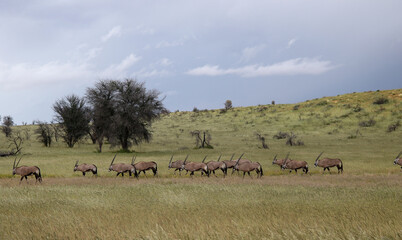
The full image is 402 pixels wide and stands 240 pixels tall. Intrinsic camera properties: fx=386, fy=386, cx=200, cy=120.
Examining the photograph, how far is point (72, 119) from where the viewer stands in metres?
58.3

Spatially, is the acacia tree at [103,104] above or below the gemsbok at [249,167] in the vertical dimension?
above

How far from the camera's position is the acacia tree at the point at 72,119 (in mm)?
57969

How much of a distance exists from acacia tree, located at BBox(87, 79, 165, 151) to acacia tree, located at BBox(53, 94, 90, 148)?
35.3 ft

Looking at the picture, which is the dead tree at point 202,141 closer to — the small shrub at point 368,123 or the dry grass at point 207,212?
the small shrub at point 368,123

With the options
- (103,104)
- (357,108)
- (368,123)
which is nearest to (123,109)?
(103,104)

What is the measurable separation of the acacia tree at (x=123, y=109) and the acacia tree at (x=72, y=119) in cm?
1077

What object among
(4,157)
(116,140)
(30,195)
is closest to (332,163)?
(30,195)

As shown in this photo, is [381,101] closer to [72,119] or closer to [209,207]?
[72,119]

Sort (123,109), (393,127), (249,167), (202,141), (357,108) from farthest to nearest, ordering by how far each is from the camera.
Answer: (357,108) → (393,127) → (202,141) → (123,109) → (249,167)

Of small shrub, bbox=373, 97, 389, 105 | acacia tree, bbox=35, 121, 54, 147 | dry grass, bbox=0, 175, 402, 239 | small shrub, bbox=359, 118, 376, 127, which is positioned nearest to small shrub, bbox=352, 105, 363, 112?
small shrub, bbox=373, 97, 389, 105

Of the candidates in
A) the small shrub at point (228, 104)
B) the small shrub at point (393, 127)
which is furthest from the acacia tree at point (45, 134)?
the small shrub at point (228, 104)

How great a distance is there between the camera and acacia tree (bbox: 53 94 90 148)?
5797cm

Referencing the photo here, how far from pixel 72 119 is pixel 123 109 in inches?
669

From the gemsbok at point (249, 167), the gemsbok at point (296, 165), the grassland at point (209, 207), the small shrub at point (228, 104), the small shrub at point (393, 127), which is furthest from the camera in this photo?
the small shrub at point (228, 104)
